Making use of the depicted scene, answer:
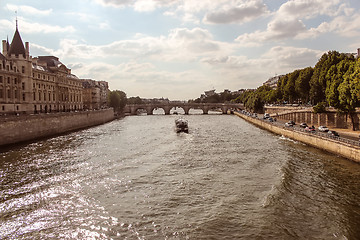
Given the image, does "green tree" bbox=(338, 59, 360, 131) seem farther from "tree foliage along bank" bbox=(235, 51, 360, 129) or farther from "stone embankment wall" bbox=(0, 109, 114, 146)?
"stone embankment wall" bbox=(0, 109, 114, 146)

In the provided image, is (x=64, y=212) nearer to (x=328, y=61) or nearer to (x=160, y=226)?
(x=160, y=226)

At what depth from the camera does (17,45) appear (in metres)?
62.6

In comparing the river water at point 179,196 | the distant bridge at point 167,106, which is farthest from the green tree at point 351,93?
the distant bridge at point 167,106

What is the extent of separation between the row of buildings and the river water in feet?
83.4

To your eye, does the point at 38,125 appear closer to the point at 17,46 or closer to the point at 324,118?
the point at 17,46

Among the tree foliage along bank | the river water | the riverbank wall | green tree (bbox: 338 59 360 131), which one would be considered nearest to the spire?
the river water

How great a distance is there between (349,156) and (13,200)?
33525mm

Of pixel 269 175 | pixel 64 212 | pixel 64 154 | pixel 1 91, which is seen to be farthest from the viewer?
pixel 1 91

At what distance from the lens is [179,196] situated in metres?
21.6

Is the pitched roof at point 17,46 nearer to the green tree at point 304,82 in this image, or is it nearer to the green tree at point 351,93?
the green tree at point 351,93

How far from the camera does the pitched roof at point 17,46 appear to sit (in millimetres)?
61906

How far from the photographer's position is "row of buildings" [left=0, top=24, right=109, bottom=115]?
5700cm

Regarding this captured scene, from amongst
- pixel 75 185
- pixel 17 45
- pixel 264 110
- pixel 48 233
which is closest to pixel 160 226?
pixel 48 233

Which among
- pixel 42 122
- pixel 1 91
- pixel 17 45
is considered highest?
pixel 17 45
